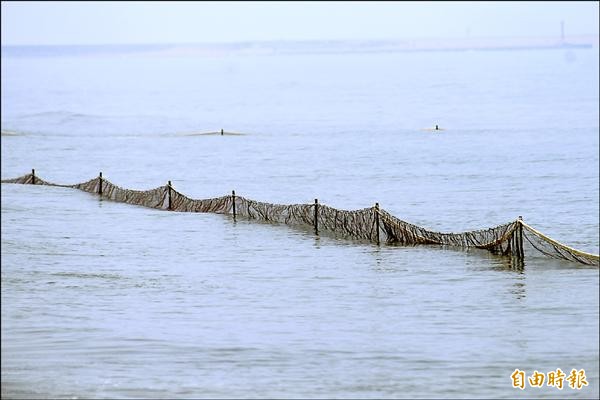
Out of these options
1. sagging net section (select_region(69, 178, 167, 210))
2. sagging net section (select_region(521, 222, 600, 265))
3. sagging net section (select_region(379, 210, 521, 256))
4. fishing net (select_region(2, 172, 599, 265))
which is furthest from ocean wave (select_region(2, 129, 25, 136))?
sagging net section (select_region(521, 222, 600, 265))

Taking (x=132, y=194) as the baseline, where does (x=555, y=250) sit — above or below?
below

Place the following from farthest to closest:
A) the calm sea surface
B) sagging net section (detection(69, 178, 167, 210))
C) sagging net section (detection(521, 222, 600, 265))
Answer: sagging net section (detection(69, 178, 167, 210)) < sagging net section (detection(521, 222, 600, 265)) < the calm sea surface

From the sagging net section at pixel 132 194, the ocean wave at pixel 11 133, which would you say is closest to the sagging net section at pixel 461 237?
the sagging net section at pixel 132 194

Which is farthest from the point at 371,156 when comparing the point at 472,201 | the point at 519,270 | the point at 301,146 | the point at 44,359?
the point at 44,359

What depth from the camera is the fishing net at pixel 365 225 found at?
4316 cm

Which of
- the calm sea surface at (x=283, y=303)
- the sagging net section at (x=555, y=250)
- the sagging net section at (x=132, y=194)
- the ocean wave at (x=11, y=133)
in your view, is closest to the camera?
the calm sea surface at (x=283, y=303)

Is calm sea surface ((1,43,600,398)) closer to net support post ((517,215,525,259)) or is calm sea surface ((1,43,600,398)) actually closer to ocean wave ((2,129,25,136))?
net support post ((517,215,525,259))

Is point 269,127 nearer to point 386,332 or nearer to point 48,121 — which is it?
point 48,121

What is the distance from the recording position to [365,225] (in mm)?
50969

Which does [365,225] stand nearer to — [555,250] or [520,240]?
[520,240]

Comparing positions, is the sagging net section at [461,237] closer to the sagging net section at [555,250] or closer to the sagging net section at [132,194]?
the sagging net section at [555,250]

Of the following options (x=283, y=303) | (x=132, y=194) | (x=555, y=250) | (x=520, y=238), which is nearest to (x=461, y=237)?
(x=520, y=238)

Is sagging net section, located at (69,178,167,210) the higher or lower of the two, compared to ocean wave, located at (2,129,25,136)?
lower

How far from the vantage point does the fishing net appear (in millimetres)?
43156
